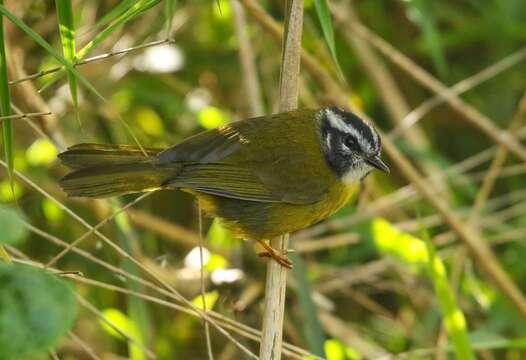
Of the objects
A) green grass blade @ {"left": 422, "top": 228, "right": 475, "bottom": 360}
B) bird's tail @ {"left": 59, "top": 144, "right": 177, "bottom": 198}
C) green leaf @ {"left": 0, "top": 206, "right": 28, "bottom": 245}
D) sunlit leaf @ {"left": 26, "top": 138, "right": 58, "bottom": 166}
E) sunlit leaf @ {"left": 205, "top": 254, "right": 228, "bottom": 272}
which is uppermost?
sunlit leaf @ {"left": 26, "top": 138, "right": 58, "bottom": 166}

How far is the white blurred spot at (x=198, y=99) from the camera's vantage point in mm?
4357

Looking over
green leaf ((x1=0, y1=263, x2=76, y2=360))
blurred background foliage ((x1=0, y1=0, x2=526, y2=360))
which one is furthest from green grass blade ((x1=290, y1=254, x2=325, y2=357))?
green leaf ((x1=0, y1=263, x2=76, y2=360))

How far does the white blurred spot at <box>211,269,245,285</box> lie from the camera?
400 cm

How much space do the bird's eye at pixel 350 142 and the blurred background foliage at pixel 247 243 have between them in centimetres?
47

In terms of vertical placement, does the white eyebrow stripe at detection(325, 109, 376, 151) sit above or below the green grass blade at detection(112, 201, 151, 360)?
above

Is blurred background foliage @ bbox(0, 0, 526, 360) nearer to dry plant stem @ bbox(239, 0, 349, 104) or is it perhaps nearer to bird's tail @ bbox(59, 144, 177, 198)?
dry plant stem @ bbox(239, 0, 349, 104)

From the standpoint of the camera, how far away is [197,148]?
3164 mm

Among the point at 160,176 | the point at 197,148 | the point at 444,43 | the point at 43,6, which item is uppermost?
the point at 444,43

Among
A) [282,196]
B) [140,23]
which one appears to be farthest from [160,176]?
[140,23]

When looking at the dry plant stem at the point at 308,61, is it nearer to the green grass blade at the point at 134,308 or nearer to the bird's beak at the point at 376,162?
the bird's beak at the point at 376,162

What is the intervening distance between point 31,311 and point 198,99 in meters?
3.39

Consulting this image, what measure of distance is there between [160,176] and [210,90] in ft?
6.25

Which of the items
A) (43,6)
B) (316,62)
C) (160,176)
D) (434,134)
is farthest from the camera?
(434,134)

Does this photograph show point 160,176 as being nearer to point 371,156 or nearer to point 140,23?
point 371,156
